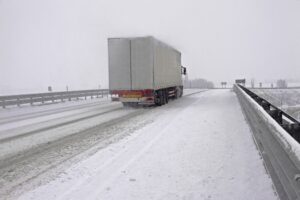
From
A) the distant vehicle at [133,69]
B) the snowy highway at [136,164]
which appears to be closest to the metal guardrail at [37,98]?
the distant vehicle at [133,69]

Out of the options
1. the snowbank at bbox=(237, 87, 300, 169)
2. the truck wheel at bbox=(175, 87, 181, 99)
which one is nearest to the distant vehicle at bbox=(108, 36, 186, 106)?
the truck wheel at bbox=(175, 87, 181, 99)

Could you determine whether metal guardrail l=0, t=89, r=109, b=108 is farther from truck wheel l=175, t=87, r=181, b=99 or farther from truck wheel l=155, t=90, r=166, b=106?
truck wheel l=155, t=90, r=166, b=106

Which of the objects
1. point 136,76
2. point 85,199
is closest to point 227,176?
point 85,199

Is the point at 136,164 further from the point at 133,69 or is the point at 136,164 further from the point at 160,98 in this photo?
the point at 160,98

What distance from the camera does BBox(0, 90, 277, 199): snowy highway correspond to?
18.5 feet

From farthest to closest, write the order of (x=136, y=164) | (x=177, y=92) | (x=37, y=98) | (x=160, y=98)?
(x=177, y=92)
(x=37, y=98)
(x=160, y=98)
(x=136, y=164)

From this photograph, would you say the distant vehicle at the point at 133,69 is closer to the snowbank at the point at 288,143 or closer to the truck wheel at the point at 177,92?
the truck wheel at the point at 177,92

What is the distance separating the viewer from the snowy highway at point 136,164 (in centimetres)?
563

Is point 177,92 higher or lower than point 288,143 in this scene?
lower

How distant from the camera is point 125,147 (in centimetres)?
883

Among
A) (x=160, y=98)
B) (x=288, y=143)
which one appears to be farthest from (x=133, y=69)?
(x=288, y=143)

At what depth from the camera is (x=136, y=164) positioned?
7191 millimetres

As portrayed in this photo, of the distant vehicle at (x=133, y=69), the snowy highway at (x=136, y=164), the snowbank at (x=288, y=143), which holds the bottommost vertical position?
the snowy highway at (x=136, y=164)

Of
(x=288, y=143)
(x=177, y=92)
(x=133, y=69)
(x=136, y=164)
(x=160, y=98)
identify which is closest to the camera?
(x=288, y=143)
